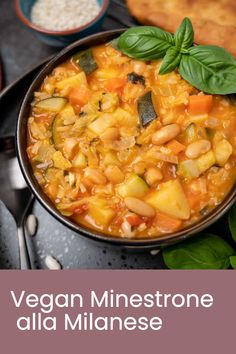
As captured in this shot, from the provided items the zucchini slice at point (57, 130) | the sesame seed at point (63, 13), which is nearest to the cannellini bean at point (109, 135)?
the zucchini slice at point (57, 130)

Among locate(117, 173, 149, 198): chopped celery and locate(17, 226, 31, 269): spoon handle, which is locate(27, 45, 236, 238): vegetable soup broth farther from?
locate(17, 226, 31, 269): spoon handle

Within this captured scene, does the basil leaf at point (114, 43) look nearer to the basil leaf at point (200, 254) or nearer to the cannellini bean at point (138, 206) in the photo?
the cannellini bean at point (138, 206)

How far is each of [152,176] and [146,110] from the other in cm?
42

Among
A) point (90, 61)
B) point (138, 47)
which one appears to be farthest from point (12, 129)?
point (138, 47)

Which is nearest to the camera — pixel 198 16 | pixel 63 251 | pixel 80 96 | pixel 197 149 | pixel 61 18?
pixel 197 149

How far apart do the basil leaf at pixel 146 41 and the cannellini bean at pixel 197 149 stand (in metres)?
0.64

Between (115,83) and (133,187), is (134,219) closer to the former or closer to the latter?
(133,187)

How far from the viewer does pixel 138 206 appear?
9.74 feet

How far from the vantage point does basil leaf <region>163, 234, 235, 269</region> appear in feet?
10.4

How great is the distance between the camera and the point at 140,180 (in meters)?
3.03

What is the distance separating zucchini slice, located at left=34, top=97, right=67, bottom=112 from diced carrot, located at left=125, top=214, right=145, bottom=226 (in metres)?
0.81

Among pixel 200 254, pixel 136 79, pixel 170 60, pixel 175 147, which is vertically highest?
pixel 170 60

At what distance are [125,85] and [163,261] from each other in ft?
3.62

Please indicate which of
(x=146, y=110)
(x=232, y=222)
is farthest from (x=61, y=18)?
(x=232, y=222)
